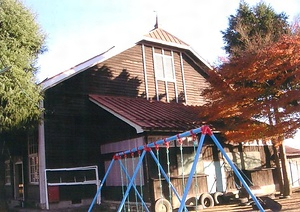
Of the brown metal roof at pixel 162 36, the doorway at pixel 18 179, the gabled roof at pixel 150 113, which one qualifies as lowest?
the doorway at pixel 18 179

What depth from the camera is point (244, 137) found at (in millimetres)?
14562

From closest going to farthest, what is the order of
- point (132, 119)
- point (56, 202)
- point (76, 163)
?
1. point (132, 119)
2. point (56, 202)
3. point (76, 163)

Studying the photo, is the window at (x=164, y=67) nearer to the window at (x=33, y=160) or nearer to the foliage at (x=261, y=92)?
the foliage at (x=261, y=92)

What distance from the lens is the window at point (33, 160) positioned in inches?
610

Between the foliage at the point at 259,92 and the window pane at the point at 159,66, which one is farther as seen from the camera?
the window pane at the point at 159,66

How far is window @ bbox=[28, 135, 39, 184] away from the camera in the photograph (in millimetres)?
15492

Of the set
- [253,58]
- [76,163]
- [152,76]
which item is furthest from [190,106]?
[76,163]

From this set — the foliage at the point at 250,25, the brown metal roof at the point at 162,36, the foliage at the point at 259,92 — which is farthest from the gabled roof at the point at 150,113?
the foliage at the point at 250,25

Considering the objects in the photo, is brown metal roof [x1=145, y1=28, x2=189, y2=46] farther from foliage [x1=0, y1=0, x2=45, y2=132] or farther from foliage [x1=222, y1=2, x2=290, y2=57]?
foliage [x1=0, y1=0, x2=45, y2=132]

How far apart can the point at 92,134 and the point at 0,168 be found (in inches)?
165

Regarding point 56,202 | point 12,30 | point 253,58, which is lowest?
point 56,202

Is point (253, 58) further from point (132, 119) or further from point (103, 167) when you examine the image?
point (103, 167)

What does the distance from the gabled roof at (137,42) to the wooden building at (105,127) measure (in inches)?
2.0

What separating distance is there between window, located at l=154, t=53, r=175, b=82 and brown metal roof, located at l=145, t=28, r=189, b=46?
0.92 metres
